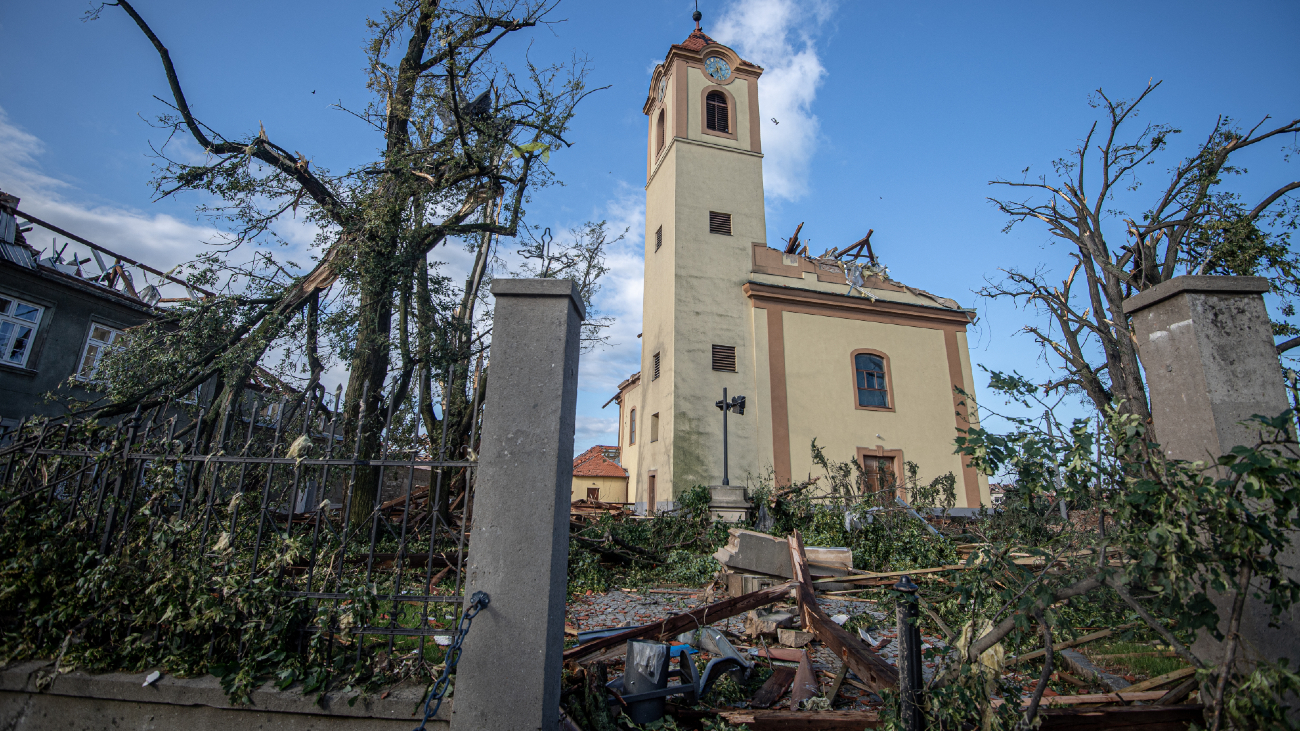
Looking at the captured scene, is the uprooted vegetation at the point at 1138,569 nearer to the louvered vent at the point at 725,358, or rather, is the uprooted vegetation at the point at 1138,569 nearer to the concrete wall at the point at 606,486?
the louvered vent at the point at 725,358

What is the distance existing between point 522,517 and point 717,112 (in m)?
21.3

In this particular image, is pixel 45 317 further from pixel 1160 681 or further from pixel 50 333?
pixel 1160 681

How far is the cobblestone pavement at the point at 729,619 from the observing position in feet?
14.3

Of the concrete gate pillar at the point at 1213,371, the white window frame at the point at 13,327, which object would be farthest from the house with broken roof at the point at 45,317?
the concrete gate pillar at the point at 1213,371

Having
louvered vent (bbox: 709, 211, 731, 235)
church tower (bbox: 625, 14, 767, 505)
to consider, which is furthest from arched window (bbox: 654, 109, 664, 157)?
louvered vent (bbox: 709, 211, 731, 235)

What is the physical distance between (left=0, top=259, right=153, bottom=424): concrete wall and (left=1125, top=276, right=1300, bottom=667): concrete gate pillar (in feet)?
64.0

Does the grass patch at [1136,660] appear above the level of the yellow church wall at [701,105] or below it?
below

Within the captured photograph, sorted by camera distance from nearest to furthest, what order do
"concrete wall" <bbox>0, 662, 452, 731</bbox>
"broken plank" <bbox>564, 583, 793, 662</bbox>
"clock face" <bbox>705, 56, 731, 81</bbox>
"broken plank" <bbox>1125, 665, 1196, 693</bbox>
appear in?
"concrete wall" <bbox>0, 662, 452, 731</bbox> < "broken plank" <bbox>1125, 665, 1196, 693</bbox> < "broken plank" <bbox>564, 583, 793, 662</bbox> < "clock face" <bbox>705, 56, 731, 81</bbox>

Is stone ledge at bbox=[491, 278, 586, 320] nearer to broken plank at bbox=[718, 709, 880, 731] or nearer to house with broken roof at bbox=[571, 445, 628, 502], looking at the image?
broken plank at bbox=[718, 709, 880, 731]

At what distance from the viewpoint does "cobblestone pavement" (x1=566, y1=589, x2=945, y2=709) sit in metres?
4.35

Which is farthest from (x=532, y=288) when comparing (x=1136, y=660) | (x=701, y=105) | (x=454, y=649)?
(x=701, y=105)

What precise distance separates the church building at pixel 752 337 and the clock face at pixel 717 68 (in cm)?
5

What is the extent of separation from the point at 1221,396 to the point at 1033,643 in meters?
2.88

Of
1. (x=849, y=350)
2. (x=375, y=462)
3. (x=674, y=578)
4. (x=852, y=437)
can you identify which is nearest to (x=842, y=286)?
(x=849, y=350)
